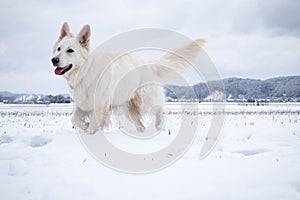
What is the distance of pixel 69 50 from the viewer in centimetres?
486

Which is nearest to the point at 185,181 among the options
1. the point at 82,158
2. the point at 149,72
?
the point at 82,158

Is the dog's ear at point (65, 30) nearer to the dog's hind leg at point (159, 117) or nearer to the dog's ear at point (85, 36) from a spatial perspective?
the dog's ear at point (85, 36)

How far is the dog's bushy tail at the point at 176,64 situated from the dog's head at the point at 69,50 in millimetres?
1984

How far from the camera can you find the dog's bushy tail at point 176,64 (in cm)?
639

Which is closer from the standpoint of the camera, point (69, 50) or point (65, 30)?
point (69, 50)

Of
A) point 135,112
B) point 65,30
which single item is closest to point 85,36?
point 65,30

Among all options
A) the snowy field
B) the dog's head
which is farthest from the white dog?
the snowy field

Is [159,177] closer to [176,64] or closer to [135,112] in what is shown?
[135,112]

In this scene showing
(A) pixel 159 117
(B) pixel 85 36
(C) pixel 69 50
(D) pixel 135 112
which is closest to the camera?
(C) pixel 69 50

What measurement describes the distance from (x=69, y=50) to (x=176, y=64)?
9.01ft

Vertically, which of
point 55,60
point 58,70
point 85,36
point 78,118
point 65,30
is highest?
point 65,30

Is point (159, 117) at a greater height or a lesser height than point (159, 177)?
greater

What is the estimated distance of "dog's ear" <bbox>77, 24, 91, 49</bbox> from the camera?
5027 millimetres

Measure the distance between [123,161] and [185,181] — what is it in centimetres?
93
